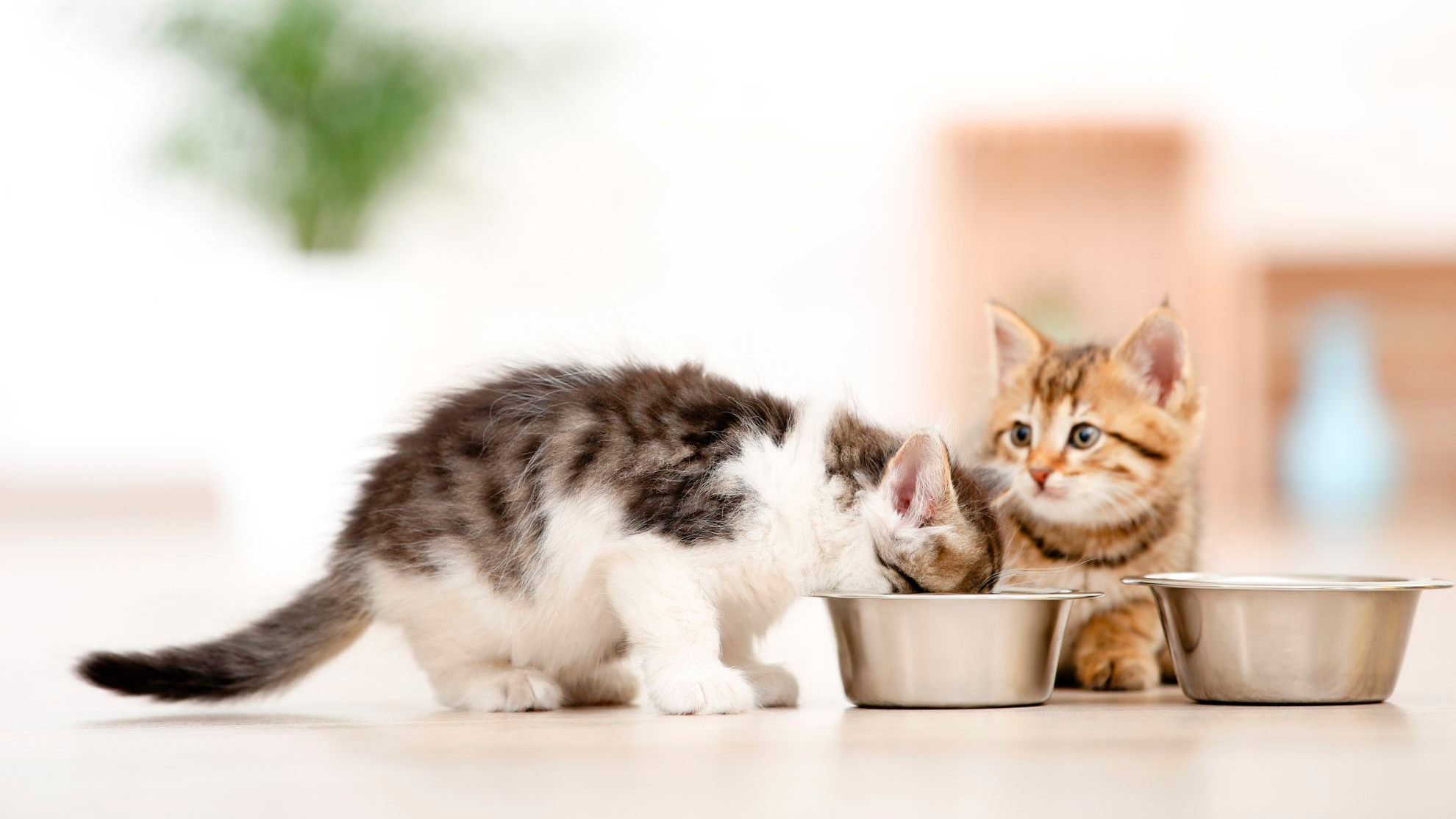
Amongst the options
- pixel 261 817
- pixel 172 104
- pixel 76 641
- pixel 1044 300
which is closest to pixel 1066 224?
pixel 1044 300

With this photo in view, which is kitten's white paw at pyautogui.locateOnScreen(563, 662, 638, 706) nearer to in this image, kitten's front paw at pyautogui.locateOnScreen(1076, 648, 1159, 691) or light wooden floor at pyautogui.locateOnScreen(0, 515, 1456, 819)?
light wooden floor at pyautogui.locateOnScreen(0, 515, 1456, 819)

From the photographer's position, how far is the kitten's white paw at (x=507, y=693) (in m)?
1.80

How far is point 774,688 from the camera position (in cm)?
181

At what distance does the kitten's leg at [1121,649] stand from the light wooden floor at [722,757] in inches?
2.3

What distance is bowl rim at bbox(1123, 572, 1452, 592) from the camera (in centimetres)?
163

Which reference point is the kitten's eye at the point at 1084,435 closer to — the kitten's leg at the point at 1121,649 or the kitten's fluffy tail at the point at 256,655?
the kitten's leg at the point at 1121,649

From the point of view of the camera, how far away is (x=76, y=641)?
2.61 meters

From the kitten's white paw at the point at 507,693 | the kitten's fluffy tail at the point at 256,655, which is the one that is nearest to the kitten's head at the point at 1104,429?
the kitten's white paw at the point at 507,693

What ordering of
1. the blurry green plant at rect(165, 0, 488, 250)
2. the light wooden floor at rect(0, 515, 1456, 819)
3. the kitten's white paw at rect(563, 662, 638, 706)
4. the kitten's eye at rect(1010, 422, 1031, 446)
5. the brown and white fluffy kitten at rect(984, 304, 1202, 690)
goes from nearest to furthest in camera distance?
the light wooden floor at rect(0, 515, 1456, 819)
the kitten's white paw at rect(563, 662, 638, 706)
the brown and white fluffy kitten at rect(984, 304, 1202, 690)
the kitten's eye at rect(1010, 422, 1031, 446)
the blurry green plant at rect(165, 0, 488, 250)

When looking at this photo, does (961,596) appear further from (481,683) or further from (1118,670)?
(481,683)

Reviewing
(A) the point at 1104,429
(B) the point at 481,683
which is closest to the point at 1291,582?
(A) the point at 1104,429

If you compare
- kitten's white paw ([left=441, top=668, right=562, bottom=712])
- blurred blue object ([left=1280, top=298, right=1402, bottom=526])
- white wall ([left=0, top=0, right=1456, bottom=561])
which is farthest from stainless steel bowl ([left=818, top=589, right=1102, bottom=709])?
blurred blue object ([left=1280, top=298, right=1402, bottom=526])

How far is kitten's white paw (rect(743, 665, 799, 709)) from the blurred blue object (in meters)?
5.80

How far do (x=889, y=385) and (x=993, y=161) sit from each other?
1222 millimetres
